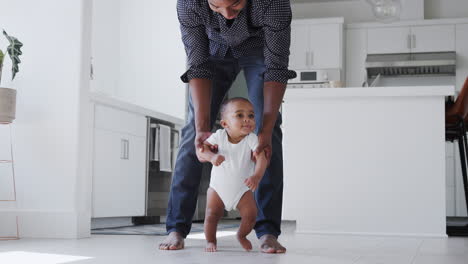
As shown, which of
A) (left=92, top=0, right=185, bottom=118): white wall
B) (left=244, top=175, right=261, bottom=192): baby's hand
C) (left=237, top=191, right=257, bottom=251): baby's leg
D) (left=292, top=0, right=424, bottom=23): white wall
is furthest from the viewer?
(left=292, top=0, right=424, bottom=23): white wall

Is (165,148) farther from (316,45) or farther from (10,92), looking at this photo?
(316,45)

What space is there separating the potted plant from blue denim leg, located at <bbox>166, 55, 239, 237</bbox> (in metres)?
1.04

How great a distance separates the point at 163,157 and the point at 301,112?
1.32 metres

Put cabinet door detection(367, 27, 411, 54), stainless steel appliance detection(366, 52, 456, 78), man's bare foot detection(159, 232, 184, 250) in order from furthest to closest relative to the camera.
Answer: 1. cabinet door detection(367, 27, 411, 54)
2. stainless steel appliance detection(366, 52, 456, 78)
3. man's bare foot detection(159, 232, 184, 250)

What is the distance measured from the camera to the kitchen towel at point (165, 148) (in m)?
4.44

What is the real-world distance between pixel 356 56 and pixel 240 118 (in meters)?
5.29

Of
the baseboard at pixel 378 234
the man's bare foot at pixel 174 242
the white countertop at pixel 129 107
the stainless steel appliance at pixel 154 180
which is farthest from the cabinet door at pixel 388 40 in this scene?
the man's bare foot at pixel 174 242

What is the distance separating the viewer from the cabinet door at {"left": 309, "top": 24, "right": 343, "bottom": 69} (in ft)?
22.8

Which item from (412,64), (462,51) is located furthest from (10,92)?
(462,51)

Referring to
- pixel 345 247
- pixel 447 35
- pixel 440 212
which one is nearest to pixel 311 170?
pixel 440 212

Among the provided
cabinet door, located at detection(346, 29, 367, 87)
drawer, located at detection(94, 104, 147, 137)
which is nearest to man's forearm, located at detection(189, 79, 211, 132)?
drawer, located at detection(94, 104, 147, 137)

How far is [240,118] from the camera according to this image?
2.02 m

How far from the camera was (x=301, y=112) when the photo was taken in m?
3.54

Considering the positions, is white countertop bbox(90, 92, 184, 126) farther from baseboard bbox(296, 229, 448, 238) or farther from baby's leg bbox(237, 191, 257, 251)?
baby's leg bbox(237, 191, 257, 251)
